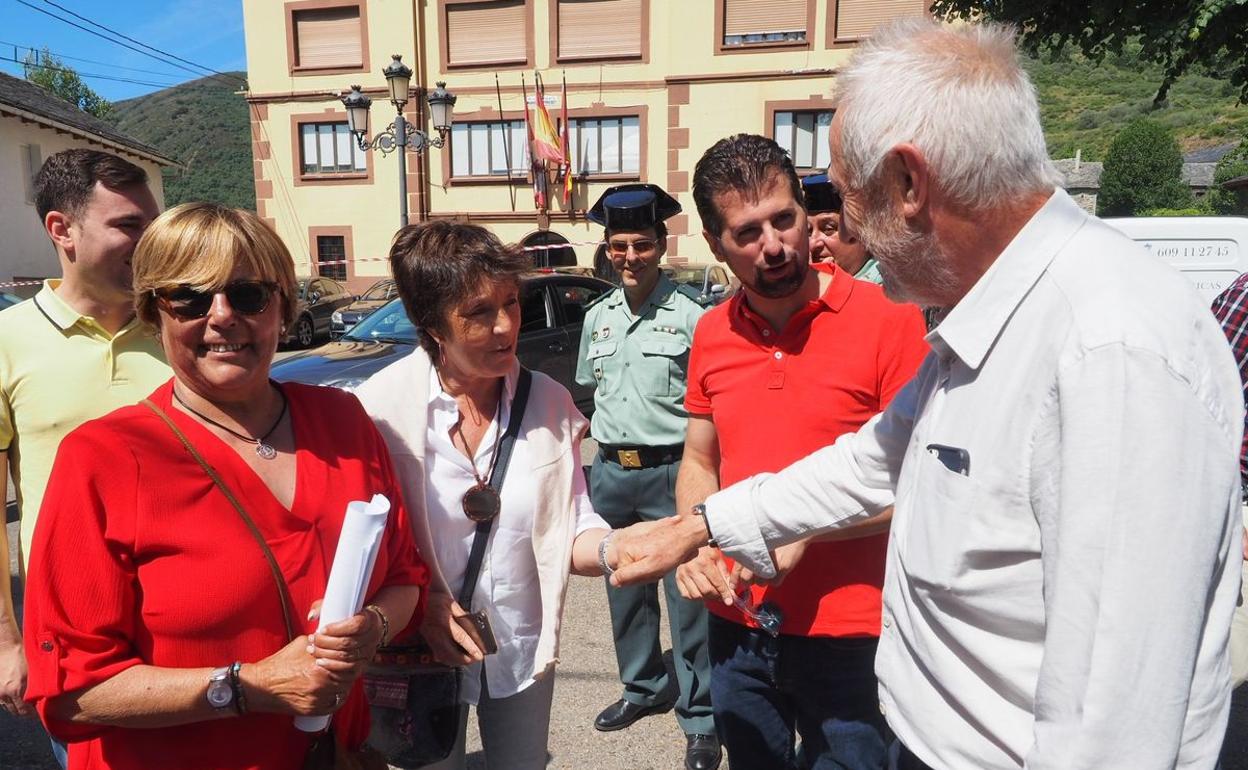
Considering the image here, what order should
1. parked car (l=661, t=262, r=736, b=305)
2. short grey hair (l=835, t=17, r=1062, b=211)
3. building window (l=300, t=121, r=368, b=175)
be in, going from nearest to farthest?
short grey hair (l=835, t=17, r=1062, b=211)
parked car (l=661, t=262, r=736, b=305)
building window (l=300, t=121, r=368, b=175)

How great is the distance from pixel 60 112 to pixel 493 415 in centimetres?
2807

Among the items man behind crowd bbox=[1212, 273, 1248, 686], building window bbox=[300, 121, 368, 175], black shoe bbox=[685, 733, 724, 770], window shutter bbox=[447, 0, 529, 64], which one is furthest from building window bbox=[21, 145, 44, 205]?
man behind crowd bbox=[1212, 273, 1248, 686]

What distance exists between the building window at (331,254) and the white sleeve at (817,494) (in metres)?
24.4

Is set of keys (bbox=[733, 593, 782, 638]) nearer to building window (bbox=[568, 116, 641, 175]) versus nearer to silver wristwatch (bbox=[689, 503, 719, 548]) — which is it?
silver wristwatch (bbox=[689, 503, 719, 548])

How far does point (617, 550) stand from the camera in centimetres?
207

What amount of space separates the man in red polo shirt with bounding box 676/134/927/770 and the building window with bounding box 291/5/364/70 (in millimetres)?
24584

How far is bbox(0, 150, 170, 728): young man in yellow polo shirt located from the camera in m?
2.04

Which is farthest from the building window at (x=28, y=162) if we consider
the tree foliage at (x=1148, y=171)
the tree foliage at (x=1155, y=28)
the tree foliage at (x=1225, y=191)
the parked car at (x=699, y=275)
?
the tree foliage at (x=1148, y=171)

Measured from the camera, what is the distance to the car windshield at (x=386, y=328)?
7.82 metres

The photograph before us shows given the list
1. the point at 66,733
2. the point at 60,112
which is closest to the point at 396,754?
the point at 66,733

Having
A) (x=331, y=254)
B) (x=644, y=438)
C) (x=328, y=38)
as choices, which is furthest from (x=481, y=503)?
(x=328, y=38)

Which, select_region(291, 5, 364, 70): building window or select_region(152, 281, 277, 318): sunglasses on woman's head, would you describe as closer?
select_region(152, 281, 277, 318): sunglasses on woman's head

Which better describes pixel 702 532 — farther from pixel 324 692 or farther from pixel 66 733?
pixel 66 733

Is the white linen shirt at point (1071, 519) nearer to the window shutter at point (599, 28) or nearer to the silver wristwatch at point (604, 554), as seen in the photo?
the silver wristwatch at point (604, 554)
